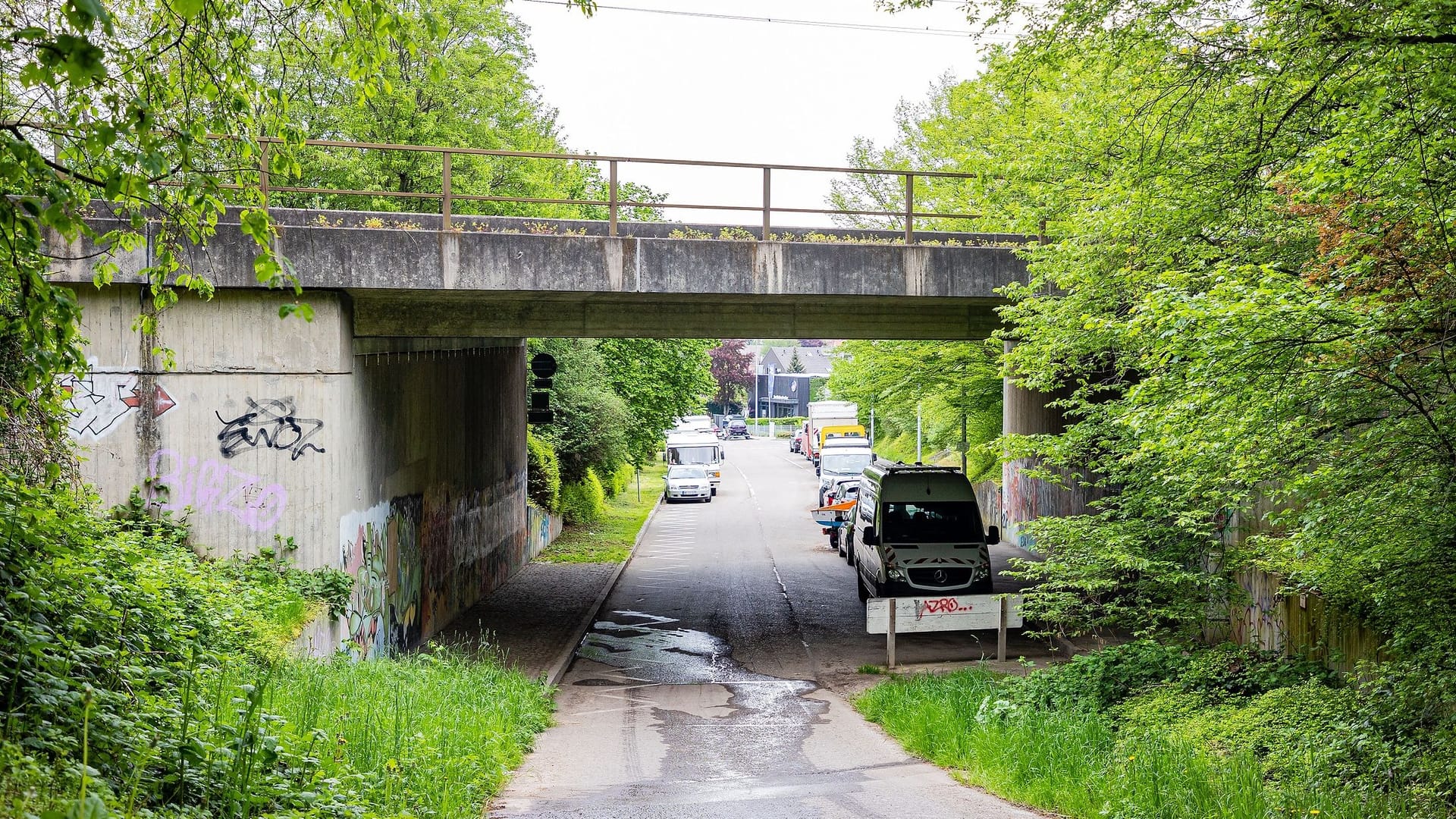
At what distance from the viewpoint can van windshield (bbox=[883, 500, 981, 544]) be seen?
19.0 meters

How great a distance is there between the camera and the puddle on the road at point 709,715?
10.4 meters

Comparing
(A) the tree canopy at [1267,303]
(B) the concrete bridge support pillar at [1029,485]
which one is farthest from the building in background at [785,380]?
(A) the tree canopy at [1267,303]

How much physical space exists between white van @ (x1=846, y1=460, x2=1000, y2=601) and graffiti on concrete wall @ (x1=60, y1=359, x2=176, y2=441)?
11.7 metres

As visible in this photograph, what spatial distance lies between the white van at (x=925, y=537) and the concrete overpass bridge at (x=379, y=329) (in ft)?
10.4

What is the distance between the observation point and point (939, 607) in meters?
15.5

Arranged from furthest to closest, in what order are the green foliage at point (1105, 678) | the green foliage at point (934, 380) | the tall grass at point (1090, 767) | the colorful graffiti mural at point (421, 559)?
the green foliage at point (934, 380)
the colorful graffiti mural at point (421, 559)
the green foliage at point (1105, 678)
the tall grass at point (1090, 767)

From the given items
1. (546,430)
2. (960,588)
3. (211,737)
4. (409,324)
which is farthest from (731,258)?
(546,430)

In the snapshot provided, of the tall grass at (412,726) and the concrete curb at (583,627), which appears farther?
the concrete curb at (583,627)

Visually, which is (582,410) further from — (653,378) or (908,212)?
(908,212)

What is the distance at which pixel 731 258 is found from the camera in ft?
Answer: 46.1

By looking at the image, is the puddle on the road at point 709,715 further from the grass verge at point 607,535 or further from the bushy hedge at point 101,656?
the grass verge at point 607,535

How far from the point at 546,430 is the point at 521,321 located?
51.8ft

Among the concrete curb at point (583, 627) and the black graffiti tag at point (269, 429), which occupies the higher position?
the black graffiti tag at point (269, 429)

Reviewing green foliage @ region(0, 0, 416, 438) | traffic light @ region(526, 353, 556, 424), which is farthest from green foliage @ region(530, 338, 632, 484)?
green foliage @ region(0, 0, 416, 438)
